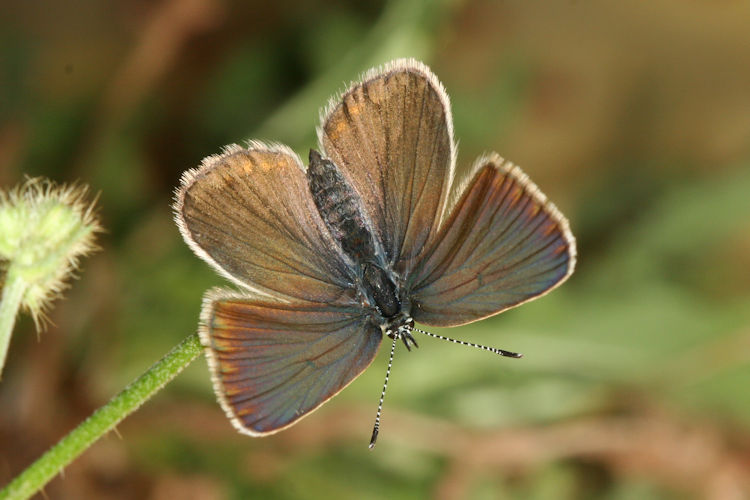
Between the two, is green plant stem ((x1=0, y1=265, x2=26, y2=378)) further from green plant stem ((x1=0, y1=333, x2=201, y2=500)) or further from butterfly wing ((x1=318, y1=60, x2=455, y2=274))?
butterfly wing ((x1=318, y1=60, x2=455, y2=274))

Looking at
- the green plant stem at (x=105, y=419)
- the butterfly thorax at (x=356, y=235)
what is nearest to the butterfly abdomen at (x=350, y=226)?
the butterfly thorax at (x=356, y=235)

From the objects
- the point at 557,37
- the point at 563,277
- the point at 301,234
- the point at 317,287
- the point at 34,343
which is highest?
the point at 557,37

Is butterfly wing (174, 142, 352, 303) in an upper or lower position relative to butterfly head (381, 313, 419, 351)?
upper

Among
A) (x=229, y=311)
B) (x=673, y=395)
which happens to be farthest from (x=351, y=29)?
(x=229, y=311)

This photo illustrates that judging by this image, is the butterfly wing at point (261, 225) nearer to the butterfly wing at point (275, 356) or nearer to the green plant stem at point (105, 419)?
the butterfly wing at point (275, 356)

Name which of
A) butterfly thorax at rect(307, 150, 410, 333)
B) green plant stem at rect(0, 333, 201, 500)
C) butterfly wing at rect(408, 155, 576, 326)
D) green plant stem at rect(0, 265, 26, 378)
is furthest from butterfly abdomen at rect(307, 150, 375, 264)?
green plant stem at rect(0, 265, 26, 378)

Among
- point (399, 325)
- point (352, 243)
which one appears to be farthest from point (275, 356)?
point (352, 243)

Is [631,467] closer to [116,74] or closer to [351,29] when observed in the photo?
[351,29]

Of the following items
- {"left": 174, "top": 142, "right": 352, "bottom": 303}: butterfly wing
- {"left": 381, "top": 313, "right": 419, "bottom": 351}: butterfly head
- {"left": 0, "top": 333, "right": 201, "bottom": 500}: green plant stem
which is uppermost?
{"left": 174, "top": 142, "right": 352, "bottom": 303}: butterfly wing
